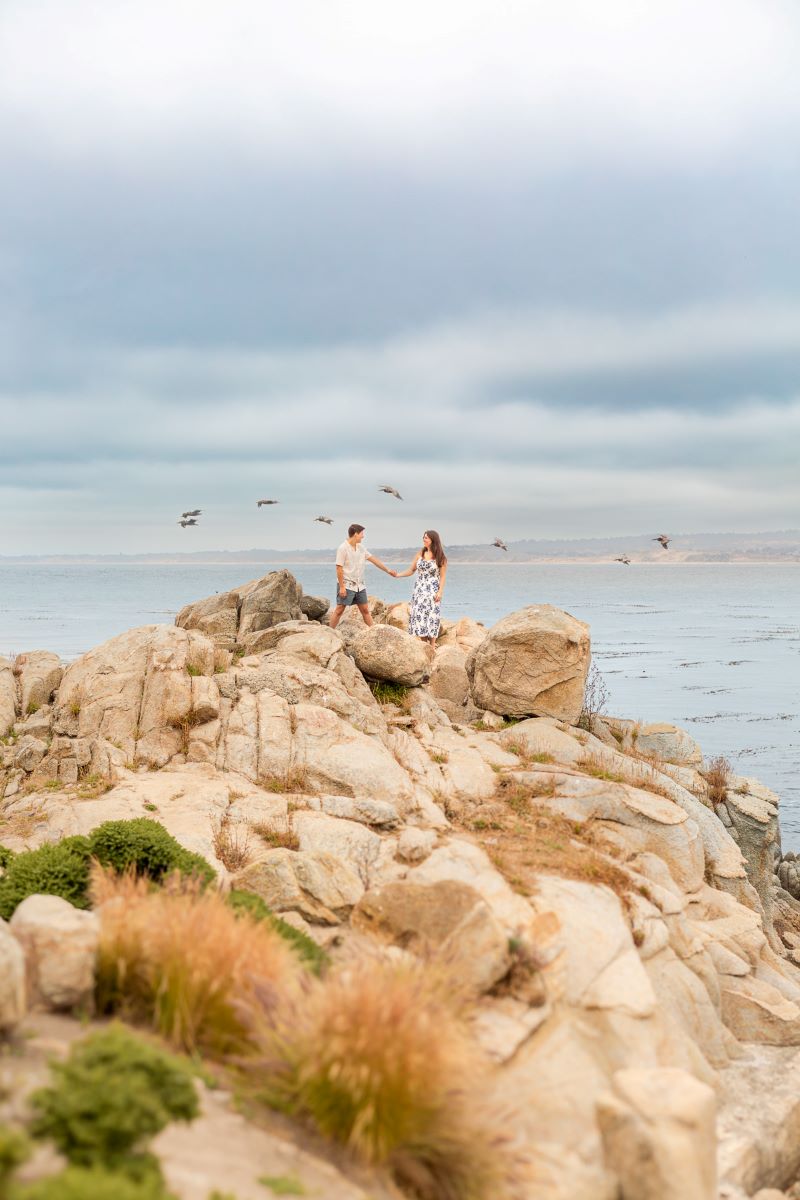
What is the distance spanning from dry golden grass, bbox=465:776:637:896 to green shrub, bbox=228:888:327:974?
386 cm

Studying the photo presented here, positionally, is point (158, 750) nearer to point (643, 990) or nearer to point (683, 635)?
point (643, 990)

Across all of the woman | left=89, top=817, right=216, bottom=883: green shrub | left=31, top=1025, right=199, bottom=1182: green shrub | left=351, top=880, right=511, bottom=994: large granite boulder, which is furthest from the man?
left=31, top=1025, right=199, bottom=1182: green shrub

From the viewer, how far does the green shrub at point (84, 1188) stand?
206 inches

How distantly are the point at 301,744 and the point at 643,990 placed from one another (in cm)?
910

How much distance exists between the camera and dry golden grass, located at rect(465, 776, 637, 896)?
1433 centimetres

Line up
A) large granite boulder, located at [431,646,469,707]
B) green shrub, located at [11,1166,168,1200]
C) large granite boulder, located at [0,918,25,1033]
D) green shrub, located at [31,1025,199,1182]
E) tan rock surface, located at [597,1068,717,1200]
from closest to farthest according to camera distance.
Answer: green shrub, located at [11,1166,168,1200] → green shrub, located at [31,1025,199,1182] → large granite boulder, located at [0,918,25,1033] → tan rock surface, located at [597,1068,717,1200] → large granite boulder, located at [431,646,469,707]

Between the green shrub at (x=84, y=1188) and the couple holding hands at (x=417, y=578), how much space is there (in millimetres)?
20070

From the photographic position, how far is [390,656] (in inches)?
928

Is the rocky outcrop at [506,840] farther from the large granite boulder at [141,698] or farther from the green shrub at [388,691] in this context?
the green shrub at [388,691]

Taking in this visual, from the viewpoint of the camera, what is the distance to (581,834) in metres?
16.8

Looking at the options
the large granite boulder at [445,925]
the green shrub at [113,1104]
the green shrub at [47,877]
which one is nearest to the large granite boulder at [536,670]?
the large granite boulder at [445,925]

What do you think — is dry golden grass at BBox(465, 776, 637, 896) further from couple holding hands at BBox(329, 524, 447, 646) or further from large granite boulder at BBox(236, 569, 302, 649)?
large granite boulder at BBox(236, 569, 302, 649)

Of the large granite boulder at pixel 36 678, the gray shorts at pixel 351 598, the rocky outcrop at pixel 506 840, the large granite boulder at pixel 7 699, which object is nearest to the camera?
the rocky outcrop at pixel 506 840

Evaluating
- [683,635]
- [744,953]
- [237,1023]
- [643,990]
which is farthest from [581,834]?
[683,635]
